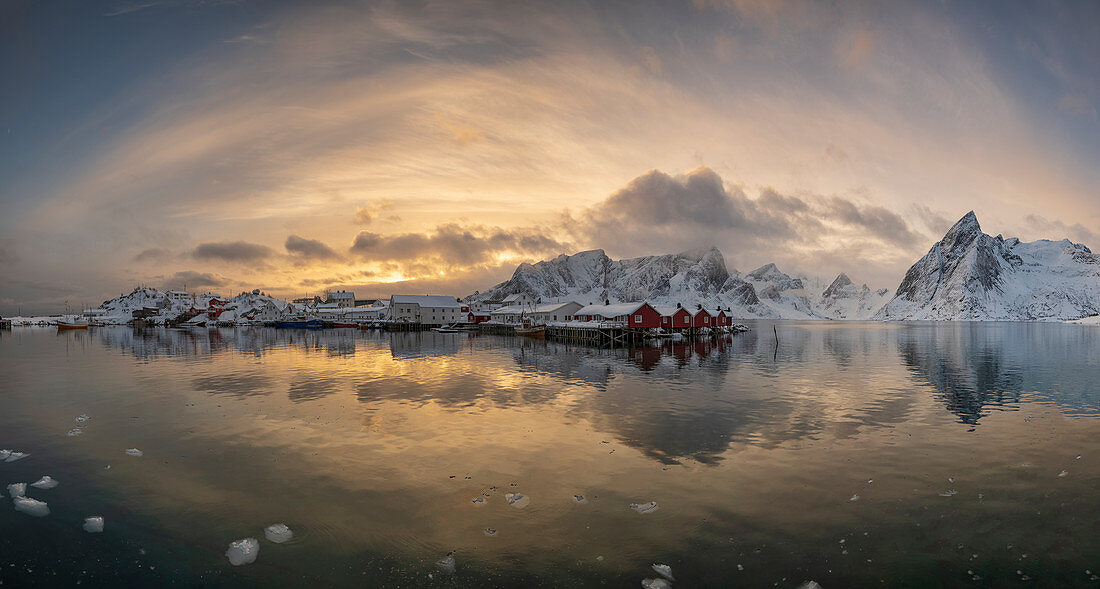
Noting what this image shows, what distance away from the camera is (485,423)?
2392 cm

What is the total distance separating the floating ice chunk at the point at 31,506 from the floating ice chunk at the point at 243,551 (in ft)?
21.4

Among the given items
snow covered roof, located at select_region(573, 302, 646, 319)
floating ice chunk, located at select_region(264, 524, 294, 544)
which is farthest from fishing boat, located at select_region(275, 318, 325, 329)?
floating ice chunk, located at select_region(264, 524, 294, 544)

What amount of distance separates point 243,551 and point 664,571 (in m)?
9.48

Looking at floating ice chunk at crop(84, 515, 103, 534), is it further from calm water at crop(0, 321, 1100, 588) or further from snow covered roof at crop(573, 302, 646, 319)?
snow covered roof at crop(573, 302, 646, 319)

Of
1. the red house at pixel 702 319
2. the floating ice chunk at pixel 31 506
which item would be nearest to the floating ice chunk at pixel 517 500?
the floating ice chunk at pixel 31 506

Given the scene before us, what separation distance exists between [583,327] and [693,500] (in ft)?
235

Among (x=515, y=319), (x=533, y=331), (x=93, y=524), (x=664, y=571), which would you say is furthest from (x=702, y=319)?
(x=93, y=524)

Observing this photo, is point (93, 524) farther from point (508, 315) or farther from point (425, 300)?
point (425, 300)

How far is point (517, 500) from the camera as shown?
14.6 metres

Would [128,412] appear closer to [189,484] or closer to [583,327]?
[189,484]

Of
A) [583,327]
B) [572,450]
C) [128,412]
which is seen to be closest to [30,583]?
[572,450]

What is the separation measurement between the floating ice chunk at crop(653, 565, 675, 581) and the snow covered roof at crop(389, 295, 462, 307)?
133242mm

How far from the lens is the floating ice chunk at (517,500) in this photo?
14.3 metres

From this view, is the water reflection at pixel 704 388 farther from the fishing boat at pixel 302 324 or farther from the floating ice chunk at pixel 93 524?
the fishing boat at pixel 302 324
